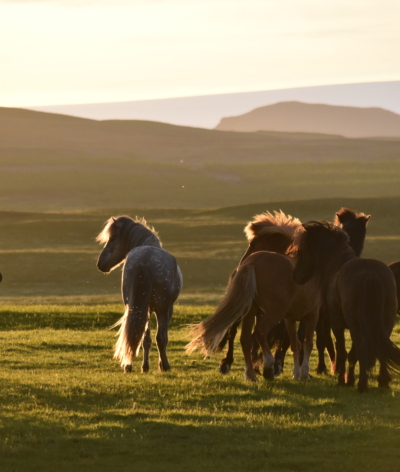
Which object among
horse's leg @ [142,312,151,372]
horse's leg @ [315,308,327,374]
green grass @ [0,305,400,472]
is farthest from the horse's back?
horse's leg @ [315,308,327,374]

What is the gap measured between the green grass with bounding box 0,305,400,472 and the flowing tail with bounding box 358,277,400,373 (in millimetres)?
531

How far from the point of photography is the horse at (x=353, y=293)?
10.0 metres

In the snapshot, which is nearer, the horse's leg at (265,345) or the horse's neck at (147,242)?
the horse's leg at (265,345)

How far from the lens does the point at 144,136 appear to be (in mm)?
174750

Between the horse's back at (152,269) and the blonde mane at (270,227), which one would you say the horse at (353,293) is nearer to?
the blonde mane at (270,227)

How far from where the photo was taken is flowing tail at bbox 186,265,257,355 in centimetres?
1058

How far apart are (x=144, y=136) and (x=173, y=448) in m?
170

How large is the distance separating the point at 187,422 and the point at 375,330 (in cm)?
310

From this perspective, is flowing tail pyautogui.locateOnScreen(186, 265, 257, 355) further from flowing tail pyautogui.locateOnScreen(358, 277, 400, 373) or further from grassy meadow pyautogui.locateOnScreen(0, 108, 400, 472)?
flowing tail pyautogui.locateOnScreen(358, 277, 400, 373)

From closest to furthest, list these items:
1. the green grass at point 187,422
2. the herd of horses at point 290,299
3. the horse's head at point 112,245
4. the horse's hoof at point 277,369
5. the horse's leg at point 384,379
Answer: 1. the green grass at point 187,422
2. the herd of horses at point 290,299
3. the horse's leg at point 384,379
4. the horse's hoof at point 277,369
5. the horse's head at point 112,245

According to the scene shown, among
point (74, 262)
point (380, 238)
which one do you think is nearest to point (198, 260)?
point (74, 262)

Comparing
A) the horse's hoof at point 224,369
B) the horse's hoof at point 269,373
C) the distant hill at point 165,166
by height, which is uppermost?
the distant hill at point 165,166

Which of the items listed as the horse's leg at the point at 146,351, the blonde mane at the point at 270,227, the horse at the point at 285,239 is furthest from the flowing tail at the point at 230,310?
the horse's leg at the point at 146,351

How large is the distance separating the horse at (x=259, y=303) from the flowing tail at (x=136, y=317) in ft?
4.28
